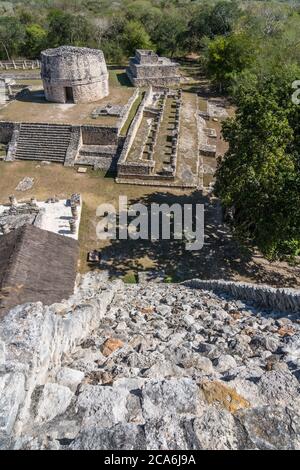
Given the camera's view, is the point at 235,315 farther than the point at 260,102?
No

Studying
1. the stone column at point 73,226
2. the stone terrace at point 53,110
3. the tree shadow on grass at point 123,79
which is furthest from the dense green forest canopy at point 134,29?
the stone column at point 73,226

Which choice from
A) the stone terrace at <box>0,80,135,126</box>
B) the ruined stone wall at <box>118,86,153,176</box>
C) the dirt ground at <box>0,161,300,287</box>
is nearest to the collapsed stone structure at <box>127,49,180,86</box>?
the stone terrace at <box>0,80,135,126</box>

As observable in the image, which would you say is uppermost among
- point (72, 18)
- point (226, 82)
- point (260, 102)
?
point (72, 18)

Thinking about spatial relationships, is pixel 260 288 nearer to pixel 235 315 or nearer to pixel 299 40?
pixel 235 315

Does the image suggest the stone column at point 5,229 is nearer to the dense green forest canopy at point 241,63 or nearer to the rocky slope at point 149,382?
the dense green forest canopy at point 241,63

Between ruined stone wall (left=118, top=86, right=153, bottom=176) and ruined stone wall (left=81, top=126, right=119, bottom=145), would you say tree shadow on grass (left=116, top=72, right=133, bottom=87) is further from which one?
ruined stone wall (left=81, top=126, right=119, bottom=145)

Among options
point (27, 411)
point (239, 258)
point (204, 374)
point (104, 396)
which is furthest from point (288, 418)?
point (239, 258)
